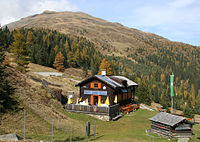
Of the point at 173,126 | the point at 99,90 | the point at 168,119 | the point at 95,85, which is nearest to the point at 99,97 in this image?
the point at 99,90

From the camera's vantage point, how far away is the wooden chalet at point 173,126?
868 inches

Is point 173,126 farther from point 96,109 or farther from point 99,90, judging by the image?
point 99,90

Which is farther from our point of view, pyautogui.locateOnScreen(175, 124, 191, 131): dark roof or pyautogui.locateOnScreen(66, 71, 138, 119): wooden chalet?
pyautogui.locateOnScreen(66, 71, 138, 119): wooden chalet

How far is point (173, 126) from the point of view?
21.8 m

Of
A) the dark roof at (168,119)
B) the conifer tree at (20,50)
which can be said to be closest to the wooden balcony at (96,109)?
the dark roof at (168,119)

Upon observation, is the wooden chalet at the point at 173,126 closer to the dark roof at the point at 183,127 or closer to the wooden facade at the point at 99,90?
the dark roof at the point at 183,127

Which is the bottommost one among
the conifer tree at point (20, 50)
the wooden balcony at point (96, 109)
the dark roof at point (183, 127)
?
the dark roof at point (183, 127)

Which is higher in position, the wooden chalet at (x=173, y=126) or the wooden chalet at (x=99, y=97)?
the wooden chalet at (x=99, y=97)

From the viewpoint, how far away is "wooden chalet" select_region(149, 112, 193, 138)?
22.0 m

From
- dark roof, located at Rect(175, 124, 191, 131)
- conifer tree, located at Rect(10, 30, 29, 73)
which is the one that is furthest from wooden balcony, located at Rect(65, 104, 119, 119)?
conifer tree, located at Rect(10, 30, 29, 73)

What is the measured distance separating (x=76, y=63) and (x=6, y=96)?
97.9m

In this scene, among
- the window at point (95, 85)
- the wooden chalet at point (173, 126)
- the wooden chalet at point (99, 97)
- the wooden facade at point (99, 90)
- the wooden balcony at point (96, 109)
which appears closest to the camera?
the wooden chalet at point (173, 126)

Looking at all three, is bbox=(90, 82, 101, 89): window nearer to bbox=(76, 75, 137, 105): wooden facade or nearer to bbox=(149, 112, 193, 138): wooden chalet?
bbox=(76, 75, 137, 105): wooden facade

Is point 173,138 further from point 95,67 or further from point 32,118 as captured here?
point 95,67
